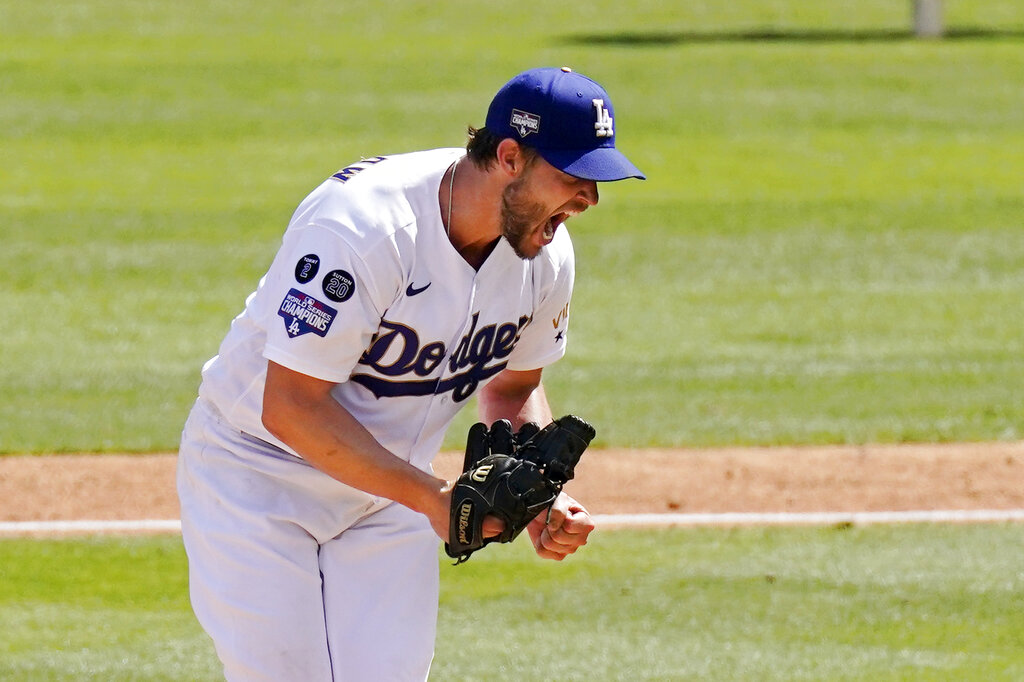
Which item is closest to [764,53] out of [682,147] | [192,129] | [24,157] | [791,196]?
[682,147]

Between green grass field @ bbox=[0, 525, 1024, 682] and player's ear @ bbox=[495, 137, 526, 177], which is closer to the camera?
player's ear @ bbox=[495, 137, 526, 177]

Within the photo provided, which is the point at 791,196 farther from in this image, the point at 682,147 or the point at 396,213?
the point at 396,213

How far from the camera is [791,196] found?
45.6 ft

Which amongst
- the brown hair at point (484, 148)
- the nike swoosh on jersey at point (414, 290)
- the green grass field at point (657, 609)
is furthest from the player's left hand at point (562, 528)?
the green grass field at point (657, 609)

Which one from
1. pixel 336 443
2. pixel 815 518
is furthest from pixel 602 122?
Result: pixel 815 518

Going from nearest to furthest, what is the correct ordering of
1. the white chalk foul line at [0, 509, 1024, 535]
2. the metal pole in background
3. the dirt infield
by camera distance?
1. the white chalk foul line at [0, 509, 1024, 535]
2. the dirt infield
3. the metal pole in background

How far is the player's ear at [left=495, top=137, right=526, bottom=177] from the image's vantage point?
352cm

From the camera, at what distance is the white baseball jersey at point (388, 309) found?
3.47m

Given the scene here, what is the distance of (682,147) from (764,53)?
4.71 metres

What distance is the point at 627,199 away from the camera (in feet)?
45.3

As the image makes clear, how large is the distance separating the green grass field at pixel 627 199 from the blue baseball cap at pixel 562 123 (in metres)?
4.93

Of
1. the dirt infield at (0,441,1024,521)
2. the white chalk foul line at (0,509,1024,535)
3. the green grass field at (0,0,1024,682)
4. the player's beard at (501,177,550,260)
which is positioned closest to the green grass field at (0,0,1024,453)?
the green grass field at (0,0,1024,682)

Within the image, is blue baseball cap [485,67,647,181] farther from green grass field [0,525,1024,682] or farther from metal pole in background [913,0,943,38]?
metal pole in background [913,0,943,38]

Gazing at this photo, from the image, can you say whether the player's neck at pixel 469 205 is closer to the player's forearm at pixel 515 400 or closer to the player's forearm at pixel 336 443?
the player's forearm at pixel 336 443
